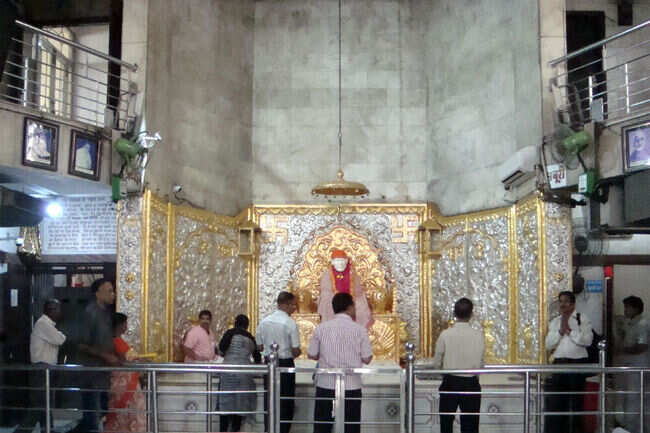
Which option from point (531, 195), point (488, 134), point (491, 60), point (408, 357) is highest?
point (491, 60)

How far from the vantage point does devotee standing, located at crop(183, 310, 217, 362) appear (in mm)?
9641

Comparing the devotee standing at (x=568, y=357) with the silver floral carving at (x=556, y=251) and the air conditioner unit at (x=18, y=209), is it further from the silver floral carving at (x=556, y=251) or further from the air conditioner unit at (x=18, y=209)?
the air conditioner unit at (x=18, y=209)

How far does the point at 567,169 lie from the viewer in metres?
8.88

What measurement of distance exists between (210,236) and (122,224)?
2148 mm

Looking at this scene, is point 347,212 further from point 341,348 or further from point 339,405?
point 339,405

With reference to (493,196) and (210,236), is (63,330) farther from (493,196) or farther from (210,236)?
(493,196)

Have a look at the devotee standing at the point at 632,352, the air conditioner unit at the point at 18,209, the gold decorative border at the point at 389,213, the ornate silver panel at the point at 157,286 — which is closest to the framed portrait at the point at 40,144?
the air conditioner unit at the point at 18,209

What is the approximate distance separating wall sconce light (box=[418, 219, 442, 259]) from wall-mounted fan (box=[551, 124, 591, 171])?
3.39m

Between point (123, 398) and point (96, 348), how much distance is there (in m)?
0.55

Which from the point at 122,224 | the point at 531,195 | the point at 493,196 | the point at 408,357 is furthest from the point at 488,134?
the point at 408,357

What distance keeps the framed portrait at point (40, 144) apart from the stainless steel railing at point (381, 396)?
2064mm

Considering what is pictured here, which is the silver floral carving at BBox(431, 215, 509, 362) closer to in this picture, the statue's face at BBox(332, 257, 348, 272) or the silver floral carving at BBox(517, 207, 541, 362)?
the silver floral carving at BBox(517, 207, 541, 362)

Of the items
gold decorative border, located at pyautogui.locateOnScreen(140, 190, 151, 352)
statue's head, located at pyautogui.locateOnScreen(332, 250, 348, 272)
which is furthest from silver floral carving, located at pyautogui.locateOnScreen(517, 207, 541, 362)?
gold decorative border, located at pyautogui.locateOnScreen(140, 190, 151, 352)

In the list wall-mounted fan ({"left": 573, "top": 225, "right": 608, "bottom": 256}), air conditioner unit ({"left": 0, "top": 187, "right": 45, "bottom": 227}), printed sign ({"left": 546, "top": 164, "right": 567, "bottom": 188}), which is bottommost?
wall-mounted fan ({"left": 573, "top": 225, "right": 608, "bottom": 256})
